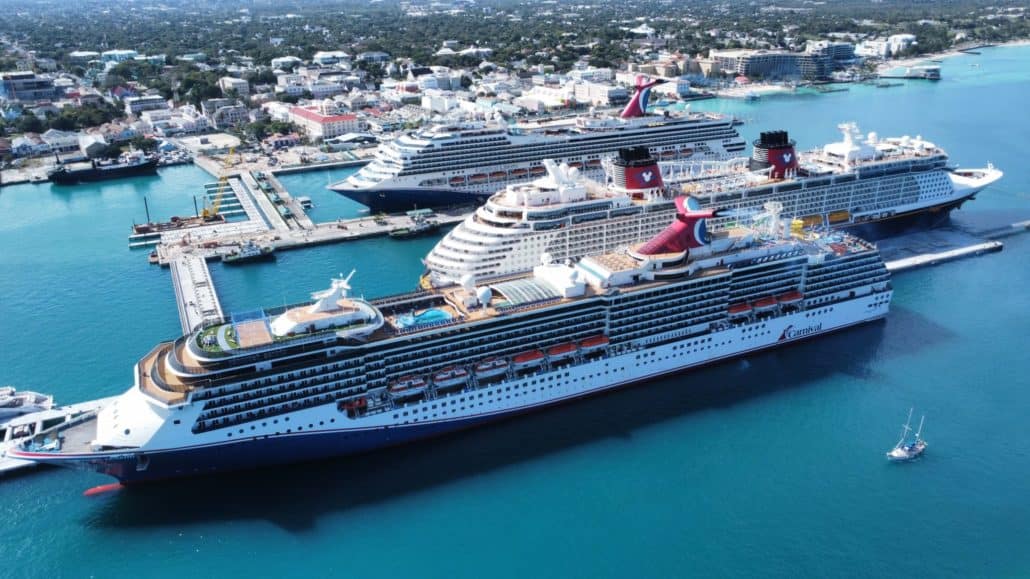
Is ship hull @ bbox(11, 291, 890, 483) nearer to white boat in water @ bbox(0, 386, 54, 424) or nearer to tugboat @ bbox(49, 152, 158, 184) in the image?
white boat in water @ bbox(0, 386, 54, 424)

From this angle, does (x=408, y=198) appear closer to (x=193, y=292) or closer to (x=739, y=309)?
(x=193, y=292)

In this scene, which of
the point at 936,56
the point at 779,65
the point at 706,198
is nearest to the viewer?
the point at 706,198

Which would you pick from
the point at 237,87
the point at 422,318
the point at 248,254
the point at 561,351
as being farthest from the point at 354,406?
the point at 237,87

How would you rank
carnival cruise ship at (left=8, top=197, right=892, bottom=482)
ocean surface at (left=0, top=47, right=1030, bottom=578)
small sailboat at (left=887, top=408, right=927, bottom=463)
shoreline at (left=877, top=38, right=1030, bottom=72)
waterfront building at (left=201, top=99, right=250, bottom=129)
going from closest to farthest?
1. ocean surface at (left=0, top=47, right=1030, bottom=578)
2. carnival cruise ship at (left=8, top=197, right=892, bottom=482)
3. small sailboat at (left=887, top=408, right=927, bottom=463)
4. waterfront building at (left=201, top=99, right=250, bottom=129)
5. shoreline at (left=877, top=38, right=1030, bottom=72)

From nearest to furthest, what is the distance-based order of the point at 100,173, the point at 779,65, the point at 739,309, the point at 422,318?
the point at 422,318 < the point at 739,309 < the point at 100,173 < the point at 779,65

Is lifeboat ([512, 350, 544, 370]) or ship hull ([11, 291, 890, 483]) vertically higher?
lifeboat ([512, 350, 544, 370])

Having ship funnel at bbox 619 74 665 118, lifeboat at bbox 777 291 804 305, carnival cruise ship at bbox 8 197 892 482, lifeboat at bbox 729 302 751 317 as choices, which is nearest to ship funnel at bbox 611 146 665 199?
carnival cruise ship at bbox 8 197 892 482
